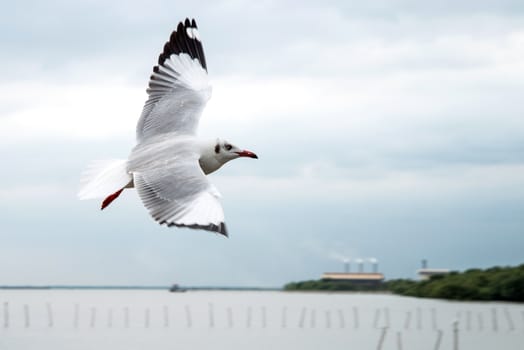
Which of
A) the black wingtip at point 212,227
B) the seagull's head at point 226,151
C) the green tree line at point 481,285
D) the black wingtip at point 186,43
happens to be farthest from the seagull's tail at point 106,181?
the green tree line at point 481,285

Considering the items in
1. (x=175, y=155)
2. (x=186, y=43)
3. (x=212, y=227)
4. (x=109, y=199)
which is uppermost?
(x=186, y=43)

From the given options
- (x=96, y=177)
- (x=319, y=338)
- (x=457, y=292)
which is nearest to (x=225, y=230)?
(x=96, y=177)

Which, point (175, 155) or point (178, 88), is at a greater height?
point (178, 88)

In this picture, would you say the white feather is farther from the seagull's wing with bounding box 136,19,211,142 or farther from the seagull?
the seagull's wing with bounding box 136,19,211,142

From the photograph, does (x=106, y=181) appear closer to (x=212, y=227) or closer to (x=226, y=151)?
(x=226, y=151)

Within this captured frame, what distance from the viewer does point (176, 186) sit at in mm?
11250

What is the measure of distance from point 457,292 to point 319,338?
36.2m

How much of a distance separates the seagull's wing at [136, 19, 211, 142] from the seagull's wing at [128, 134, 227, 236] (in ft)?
3.02

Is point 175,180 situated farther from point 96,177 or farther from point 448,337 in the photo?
point 448,337

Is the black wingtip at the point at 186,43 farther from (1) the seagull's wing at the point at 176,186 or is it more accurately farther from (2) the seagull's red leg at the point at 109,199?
(2) the seagull's red leg at the point at 109,199

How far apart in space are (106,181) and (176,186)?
103 cm

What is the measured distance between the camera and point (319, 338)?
106375 mm

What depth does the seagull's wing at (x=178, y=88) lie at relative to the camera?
13.3 metres

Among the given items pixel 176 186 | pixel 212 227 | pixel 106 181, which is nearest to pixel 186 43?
pixel 106 181
